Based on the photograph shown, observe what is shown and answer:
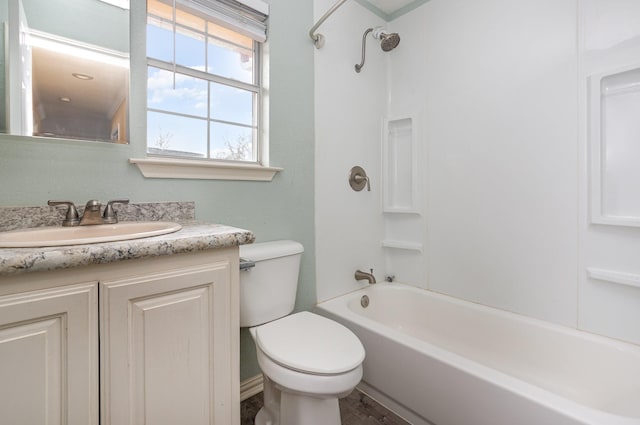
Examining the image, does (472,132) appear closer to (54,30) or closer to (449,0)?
(449,0)

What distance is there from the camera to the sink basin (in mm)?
690

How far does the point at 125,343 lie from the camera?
2.37 feet

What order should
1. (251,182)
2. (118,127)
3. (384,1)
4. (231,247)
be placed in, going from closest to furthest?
1. (231,247)
2. (118,127)
3. (251,182)
4. (384,1)

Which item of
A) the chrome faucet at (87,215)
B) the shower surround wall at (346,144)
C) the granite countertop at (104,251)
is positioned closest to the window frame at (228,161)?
the chrome faucet at (87,215)

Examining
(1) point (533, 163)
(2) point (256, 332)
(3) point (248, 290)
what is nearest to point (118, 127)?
(3) point (248, 290)

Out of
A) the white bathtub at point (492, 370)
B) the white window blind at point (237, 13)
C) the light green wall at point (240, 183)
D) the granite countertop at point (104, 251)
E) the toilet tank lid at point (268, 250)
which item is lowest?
the white bathtub at point (492, 370)

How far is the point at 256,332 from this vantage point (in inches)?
48.7

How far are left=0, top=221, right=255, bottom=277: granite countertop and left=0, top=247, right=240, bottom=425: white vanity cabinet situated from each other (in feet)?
0.11

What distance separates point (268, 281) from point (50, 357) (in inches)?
32.7

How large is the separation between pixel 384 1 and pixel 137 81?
178cm

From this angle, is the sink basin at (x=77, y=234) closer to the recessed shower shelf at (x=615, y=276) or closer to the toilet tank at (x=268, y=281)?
the toilet tank at (x=268, y=281)

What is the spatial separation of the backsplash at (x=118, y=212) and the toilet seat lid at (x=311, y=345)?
63 centimetres

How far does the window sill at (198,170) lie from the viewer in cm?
119

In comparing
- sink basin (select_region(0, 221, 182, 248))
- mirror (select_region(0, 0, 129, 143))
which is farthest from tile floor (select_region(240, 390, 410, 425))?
mirror (select_region(0, 0, 129, 143))
